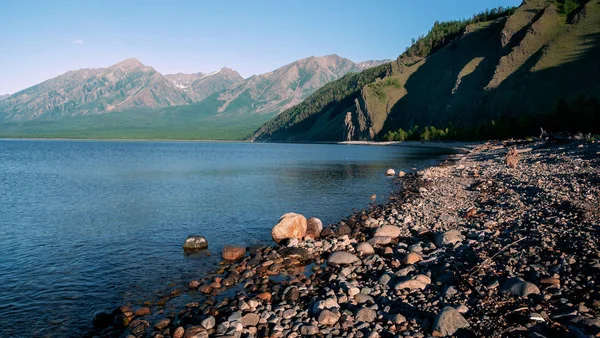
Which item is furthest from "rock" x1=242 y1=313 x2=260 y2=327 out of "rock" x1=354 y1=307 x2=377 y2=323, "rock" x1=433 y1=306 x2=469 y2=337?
"rock" x1=433 y1=306 x2=469 y2=337

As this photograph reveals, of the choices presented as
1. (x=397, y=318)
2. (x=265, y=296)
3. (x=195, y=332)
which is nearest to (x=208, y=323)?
(x=195, y=332)

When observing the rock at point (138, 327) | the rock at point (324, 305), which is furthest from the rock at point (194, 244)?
the rock at point (324, 305)

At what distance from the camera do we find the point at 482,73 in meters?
157

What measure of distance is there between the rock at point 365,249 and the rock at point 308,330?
7.93m

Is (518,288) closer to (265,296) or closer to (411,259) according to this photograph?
(411,259)

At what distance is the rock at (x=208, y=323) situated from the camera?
39.4 feet

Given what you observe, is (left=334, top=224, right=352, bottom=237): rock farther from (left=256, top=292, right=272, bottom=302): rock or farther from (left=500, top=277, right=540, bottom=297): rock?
(left=500, top=277, right=540, bottom=297): rock

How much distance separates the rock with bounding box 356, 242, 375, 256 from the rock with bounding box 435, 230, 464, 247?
3181 mm

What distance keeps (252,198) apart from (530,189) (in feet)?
80.0

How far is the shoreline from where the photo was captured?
10758 millimetres

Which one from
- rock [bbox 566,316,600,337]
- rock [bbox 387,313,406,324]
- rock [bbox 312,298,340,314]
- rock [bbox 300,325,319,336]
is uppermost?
rock [bbox 566,316,600,337]

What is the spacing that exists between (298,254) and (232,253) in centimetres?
355

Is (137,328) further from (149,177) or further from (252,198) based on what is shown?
(149,177)

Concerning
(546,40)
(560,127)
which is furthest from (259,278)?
(546,40)
